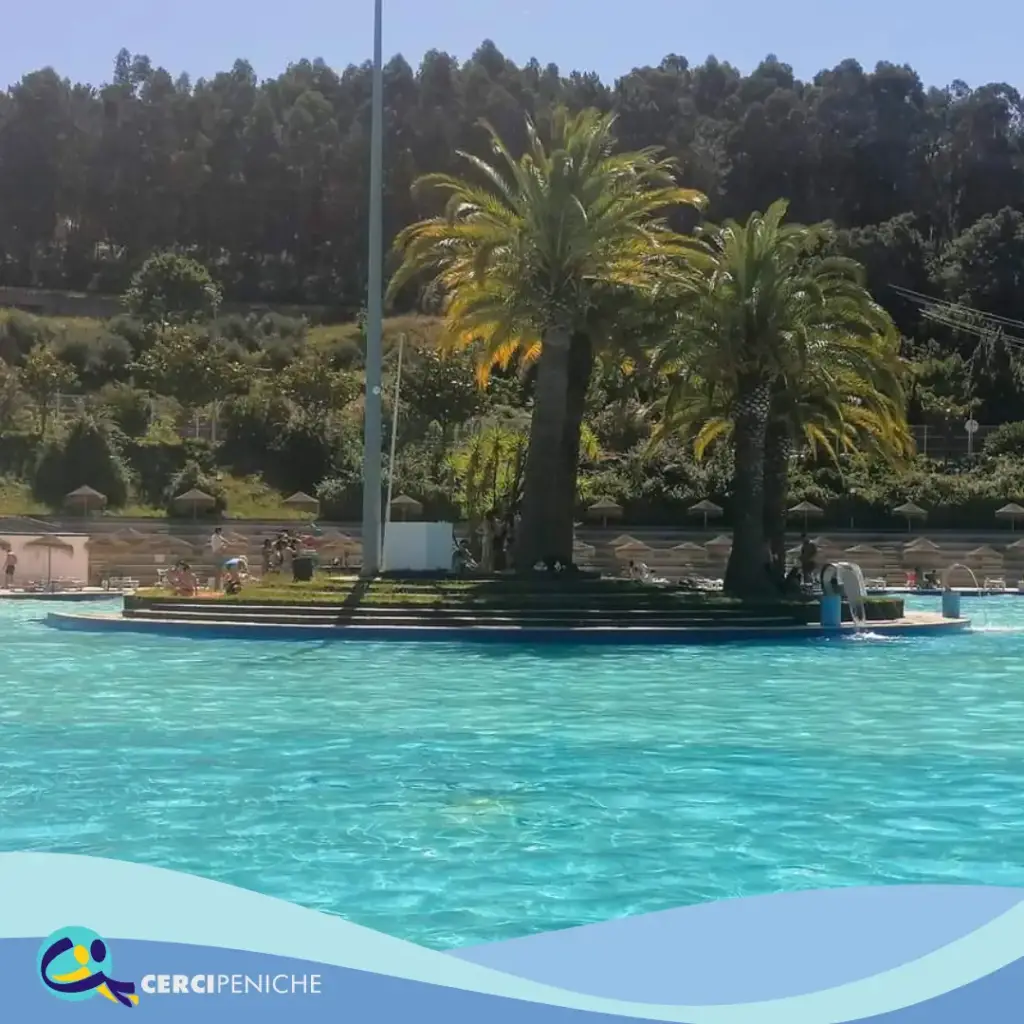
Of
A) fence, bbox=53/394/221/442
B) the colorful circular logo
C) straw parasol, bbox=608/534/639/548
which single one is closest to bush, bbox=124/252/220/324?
fence, bbox=53/394/221/442

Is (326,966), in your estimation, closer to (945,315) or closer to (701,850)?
(701,850)

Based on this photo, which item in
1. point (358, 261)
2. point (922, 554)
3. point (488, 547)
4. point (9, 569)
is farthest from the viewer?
point (358, 261)

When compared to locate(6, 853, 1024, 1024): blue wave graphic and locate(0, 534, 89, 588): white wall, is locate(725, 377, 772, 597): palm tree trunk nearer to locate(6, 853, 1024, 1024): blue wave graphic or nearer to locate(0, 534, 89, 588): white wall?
locate(0, 534, 89, 588): white wall

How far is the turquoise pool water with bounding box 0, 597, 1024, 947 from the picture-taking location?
7.48 metres

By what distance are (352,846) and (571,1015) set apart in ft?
12.6

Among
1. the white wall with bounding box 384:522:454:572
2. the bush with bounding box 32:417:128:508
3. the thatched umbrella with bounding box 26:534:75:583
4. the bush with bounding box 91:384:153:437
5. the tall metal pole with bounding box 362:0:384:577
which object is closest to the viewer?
the tall metal pole with bounding box 362:0:384:577

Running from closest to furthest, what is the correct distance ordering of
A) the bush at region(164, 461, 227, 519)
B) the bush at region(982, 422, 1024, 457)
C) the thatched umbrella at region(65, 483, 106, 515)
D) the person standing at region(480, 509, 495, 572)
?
the person standing at region(480, 509, 495, 572) → the thatched umbrella at region(65, 483, 106, 515) → the bush at region(164, 461, 227, 519) → the bush at region(982, 422, 1024, 457)

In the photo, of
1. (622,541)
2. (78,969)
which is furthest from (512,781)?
(622,541)

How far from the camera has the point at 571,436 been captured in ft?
96.5

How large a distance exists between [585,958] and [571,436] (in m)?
24.4

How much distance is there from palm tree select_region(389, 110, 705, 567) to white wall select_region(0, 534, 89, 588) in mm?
14422

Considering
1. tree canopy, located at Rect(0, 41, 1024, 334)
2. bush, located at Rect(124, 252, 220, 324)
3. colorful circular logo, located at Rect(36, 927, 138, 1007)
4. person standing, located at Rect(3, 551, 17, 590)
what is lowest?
person standing, located at Rect(3, 551, 17, 590)

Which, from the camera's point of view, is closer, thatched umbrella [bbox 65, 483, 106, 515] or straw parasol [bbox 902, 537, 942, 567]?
straw parasol [bbox 902, 537, 942, 567]

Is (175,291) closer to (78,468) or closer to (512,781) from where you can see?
(78,468)
